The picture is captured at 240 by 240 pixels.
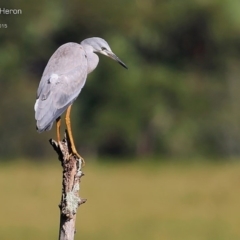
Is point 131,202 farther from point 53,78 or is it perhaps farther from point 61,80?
point 53,78

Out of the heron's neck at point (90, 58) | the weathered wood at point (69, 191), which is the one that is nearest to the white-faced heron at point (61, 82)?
the heron's neck at point (90, 58)

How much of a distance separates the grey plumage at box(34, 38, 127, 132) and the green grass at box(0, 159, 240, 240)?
709 centimetres

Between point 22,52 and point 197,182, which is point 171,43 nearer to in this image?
point 22,52

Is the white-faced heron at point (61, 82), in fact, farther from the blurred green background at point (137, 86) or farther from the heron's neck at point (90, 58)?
the blurred green background at point (137, 86)

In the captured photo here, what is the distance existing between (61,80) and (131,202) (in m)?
10.5

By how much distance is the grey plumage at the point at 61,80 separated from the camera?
4.95m

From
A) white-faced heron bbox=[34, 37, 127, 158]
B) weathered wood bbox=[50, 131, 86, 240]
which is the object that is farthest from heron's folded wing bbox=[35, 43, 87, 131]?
weathered wood bbox=[50, 131, 86, 240]

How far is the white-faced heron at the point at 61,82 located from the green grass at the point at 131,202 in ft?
23.2

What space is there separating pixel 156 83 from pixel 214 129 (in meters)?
2.79

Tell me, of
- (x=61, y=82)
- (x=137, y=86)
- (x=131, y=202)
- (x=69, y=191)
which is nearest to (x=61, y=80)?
(x=61, y=82)

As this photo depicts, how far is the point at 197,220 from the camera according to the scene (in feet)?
44.8

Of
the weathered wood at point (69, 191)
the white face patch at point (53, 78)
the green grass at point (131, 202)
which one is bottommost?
the weathered wood at point (69, 191)

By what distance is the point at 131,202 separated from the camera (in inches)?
612

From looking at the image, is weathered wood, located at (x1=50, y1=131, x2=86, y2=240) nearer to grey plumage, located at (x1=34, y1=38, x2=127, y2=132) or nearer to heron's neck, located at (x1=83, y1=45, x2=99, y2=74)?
grey plumage, located at (x1=34, y1=38, x2=127, y2=132)
